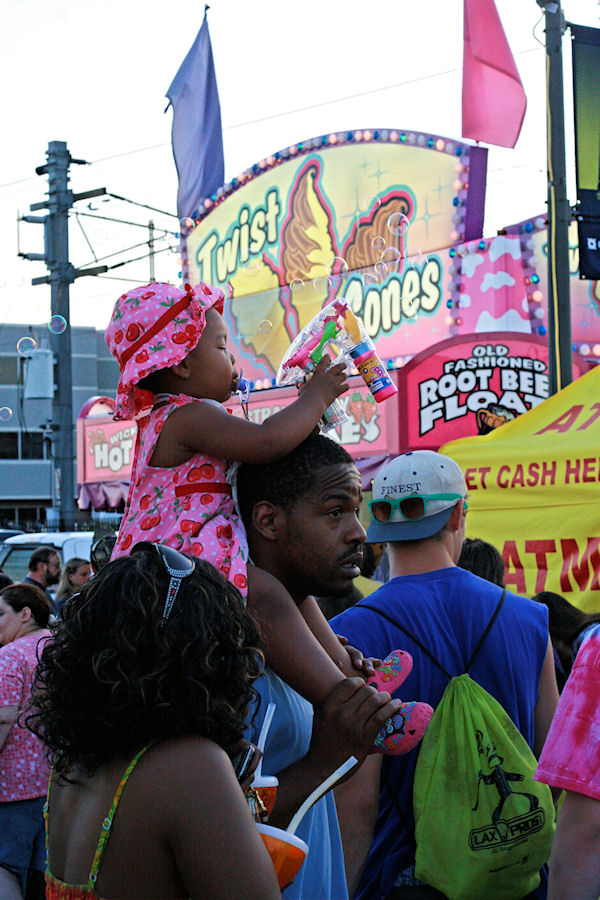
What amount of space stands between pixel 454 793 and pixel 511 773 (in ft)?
0.43

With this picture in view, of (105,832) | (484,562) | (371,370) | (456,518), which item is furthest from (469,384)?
(105,832)

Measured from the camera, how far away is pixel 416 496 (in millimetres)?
2615

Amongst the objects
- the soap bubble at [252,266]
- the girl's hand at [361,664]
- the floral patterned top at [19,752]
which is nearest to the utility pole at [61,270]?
the soap bubble at [252,266]

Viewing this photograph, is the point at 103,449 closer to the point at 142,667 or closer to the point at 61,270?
the point at 61,270

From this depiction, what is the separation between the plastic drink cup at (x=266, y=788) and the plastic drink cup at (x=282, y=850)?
0.09 metres

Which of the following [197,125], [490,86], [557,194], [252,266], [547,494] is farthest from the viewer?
[197,125]

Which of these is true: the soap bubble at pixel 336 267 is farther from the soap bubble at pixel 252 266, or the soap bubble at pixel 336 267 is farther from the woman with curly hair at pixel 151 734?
the woman with curly hair at pixel 151 734

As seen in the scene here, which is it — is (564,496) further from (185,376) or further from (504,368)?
(504,368)

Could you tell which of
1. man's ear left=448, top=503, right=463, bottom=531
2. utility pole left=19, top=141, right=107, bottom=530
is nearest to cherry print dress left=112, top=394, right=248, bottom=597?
man's ear left=448, top=503, right=463, bottom=531

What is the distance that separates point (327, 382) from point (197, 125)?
14.2m

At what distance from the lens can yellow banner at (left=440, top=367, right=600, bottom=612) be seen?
5070 millimetres

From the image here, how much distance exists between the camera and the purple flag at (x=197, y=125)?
1531 cm

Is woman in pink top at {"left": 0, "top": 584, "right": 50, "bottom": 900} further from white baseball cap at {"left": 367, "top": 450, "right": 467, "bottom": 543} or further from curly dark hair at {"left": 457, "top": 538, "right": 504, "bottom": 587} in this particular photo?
white baseball cap at {"left": 367, "top": 450, "right": 467, "bottom": 543}

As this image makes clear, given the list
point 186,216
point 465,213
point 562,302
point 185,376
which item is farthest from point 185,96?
point 185,376
